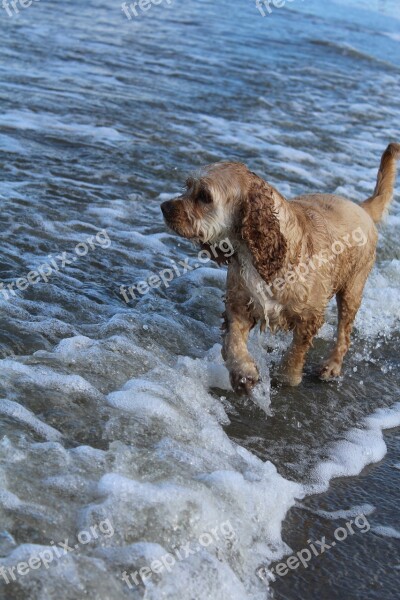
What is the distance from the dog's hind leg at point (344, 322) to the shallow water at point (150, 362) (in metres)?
0.12

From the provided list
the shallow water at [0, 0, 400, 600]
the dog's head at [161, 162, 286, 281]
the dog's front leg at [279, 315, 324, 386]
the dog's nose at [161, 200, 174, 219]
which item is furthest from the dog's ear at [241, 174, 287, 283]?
the shallow water at [0, 0, 400, 600]

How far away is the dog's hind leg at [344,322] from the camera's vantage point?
5.95 metres

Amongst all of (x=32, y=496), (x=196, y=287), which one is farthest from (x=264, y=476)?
(x=196, y=287)

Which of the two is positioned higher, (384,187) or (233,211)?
(233,211)

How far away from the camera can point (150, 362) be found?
208 inches

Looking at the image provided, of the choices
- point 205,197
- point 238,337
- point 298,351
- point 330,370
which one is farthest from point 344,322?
point 205,197

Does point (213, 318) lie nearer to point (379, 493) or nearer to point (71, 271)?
point (71, 271)

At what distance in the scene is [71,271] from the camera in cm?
664

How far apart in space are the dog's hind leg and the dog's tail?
1.94ft

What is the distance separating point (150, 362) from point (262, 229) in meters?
1.14

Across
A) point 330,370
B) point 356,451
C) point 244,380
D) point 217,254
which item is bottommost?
point 330,370

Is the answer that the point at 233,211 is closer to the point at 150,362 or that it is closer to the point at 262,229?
the point at 262,229

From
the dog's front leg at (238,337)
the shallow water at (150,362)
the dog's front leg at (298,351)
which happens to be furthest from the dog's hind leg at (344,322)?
the dog's front leg at (238,337)

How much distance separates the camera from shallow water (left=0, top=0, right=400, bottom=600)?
143 inches
